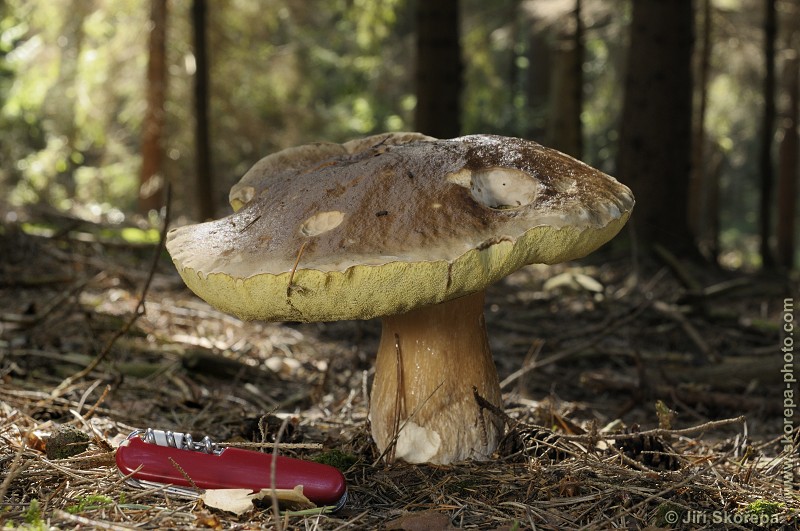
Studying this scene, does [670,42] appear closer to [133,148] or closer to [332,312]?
[332,312]

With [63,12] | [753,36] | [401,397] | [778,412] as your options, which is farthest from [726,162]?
[401,397]

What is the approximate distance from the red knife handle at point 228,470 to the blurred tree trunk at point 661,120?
15.2 feet

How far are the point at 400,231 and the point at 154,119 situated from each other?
8652 mm

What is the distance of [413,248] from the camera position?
68.4 inches

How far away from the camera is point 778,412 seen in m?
2.90

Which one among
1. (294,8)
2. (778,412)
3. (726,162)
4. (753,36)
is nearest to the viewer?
(778,412)

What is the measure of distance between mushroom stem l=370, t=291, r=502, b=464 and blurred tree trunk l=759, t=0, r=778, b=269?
7.12 metres

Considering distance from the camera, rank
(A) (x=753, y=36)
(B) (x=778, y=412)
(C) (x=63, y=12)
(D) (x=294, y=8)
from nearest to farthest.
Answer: (B) (x=778, y=412) < (C) (x=63, y=12) < (A) (x=753, y=36) < (D) (x=294, y=8)

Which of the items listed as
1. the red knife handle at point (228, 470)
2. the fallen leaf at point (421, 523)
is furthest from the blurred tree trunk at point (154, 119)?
the fallen leaf at point (421, 523)

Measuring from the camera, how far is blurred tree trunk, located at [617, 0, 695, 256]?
580 cm

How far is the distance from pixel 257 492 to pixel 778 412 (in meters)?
2.28

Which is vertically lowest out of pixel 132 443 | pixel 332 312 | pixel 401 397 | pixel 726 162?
pixel 726 162

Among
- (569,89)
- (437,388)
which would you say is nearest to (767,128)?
(569,89)

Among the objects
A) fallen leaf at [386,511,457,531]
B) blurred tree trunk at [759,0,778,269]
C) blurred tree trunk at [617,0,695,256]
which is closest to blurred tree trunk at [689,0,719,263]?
blurred tree trunk at [759,0,778,269]
